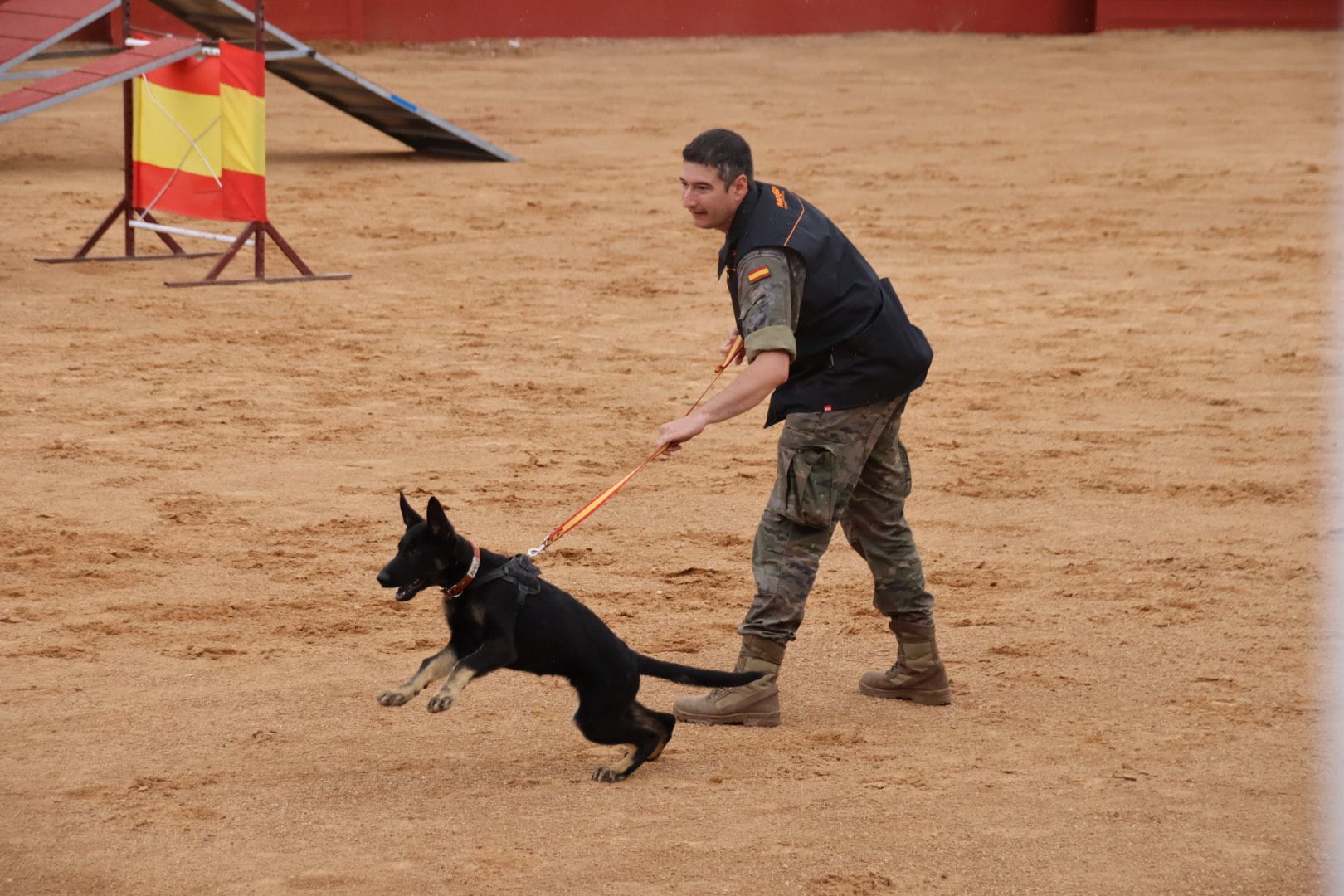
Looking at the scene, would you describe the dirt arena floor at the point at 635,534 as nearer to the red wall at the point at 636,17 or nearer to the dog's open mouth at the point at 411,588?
the dog's open mouth at the point at 411,588

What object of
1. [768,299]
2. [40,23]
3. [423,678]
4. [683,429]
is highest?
[40,23]

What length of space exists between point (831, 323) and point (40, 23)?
406 inches

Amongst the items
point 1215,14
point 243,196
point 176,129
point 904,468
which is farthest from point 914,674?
point 1215,14

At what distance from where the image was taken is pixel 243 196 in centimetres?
1094

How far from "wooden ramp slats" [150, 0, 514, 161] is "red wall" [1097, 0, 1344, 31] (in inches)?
507

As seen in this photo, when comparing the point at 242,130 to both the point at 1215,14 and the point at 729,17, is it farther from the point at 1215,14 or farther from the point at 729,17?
the point at 1215,14

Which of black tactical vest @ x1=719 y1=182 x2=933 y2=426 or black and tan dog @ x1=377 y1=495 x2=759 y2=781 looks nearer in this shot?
black and tan dog @ x1=377 y1=495 x2=759 y2=781

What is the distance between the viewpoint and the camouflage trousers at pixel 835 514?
4957mm

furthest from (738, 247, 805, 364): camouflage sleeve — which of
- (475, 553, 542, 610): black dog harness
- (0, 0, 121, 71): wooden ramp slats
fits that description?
(0, 0, 121, 71): wooden ramp slats

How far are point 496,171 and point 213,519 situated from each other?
8.74m

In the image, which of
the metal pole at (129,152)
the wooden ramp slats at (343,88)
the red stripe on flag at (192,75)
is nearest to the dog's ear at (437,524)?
the red stripe on flag at (192,75)

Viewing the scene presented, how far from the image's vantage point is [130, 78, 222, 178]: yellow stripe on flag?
1105 cm

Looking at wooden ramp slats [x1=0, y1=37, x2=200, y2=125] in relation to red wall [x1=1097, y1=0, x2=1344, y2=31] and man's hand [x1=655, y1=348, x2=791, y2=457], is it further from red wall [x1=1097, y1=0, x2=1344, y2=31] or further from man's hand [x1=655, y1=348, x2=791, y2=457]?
red wall [x1=1097, y1=0, x2=1344, y2=31]

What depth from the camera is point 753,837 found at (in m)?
4.42
